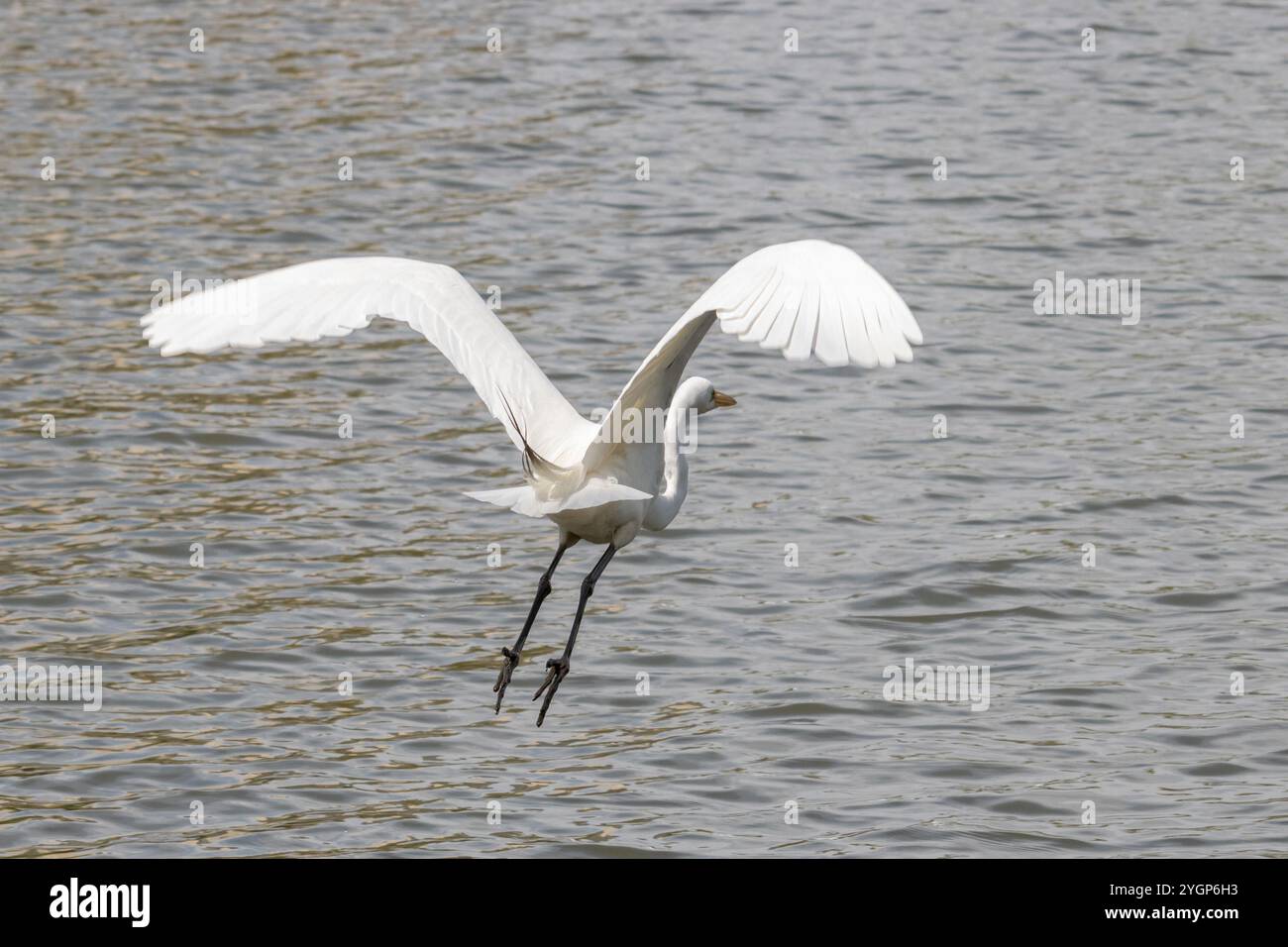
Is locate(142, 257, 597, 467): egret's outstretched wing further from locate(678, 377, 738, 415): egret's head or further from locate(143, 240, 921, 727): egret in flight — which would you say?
locate(678, 377, 738, 415): egret's head

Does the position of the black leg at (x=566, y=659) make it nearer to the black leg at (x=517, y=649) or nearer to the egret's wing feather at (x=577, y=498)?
the black leg at (x=517, y=649)

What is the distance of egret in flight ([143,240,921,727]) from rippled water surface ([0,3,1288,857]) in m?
2.02

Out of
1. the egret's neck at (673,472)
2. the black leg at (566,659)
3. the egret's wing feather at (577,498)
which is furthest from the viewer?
the egret's neck at (673,472)

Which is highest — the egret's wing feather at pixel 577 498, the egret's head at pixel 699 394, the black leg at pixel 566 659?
the egret's head at pixel 699 394

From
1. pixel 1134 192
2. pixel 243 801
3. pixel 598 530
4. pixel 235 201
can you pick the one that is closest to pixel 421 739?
pixel 243 801

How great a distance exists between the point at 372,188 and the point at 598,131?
288cm

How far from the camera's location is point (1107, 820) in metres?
10.4

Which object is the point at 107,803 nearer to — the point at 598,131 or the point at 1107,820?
the point at 1107,820

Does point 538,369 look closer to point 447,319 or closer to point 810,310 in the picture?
point 447,319

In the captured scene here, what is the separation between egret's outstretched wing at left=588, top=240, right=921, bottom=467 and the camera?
662 cm

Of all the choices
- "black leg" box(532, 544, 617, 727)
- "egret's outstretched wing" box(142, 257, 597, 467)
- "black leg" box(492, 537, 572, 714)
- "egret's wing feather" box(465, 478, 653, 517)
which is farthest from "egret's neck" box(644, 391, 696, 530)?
"egret's wing feather" box(465, 478, 653, 517)

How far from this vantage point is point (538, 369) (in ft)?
28.7

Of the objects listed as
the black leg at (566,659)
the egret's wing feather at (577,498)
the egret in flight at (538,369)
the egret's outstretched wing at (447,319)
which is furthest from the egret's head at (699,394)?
the egret's wing feather at (577,498)

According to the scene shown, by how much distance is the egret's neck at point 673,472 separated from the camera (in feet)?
30.2
